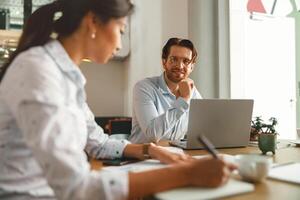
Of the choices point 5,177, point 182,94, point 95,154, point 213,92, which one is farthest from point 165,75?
point 5,177

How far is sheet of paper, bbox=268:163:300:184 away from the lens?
88cm

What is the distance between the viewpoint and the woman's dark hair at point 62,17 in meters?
0.85

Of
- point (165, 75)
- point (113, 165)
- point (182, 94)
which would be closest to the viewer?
point (113, 165)

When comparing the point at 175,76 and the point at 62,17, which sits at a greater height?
the point at 62,17

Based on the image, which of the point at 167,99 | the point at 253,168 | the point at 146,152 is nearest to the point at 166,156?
the point at 146,152

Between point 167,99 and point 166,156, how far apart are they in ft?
3.68

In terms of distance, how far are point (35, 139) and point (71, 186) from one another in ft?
0.39

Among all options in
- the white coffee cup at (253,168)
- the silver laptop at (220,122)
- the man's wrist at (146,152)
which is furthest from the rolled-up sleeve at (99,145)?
the white coffee cup at (253,168)

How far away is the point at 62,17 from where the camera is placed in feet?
2.97

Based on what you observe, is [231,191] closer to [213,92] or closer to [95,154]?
[95,154]

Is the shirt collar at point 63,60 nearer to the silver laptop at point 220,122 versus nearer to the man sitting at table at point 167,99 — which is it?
the silver laptop at point 220,122

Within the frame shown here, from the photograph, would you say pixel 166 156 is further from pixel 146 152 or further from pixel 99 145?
pixel 99 145

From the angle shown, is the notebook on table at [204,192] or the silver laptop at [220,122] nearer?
the notebook on table at [204,192]

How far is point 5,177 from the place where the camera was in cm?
83
